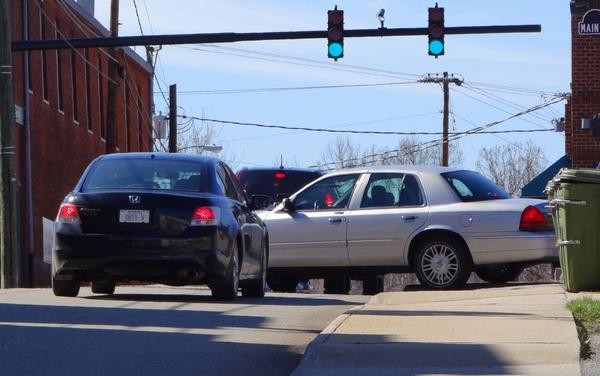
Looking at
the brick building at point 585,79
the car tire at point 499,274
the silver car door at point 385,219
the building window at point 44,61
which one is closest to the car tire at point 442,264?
the silver car door at point 385,219

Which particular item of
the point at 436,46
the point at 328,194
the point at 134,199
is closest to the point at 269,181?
the point at 436,46

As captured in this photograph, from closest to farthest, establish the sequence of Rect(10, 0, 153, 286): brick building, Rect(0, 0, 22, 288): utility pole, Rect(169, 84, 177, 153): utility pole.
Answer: Rect(0, 0, 22, 288): utility pole, Rect(10, 0, 153, 286): brick building, Rect(169, 84, 177, 153): utility pole

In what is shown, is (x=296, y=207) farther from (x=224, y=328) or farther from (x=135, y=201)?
(x=224, y=328)

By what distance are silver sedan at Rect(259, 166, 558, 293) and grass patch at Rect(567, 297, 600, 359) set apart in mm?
4014

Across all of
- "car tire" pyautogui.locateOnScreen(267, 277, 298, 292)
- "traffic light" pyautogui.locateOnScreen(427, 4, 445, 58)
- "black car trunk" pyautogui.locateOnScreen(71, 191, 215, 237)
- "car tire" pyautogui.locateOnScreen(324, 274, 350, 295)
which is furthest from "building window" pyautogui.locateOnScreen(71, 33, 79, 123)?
"black car trunk" pyautogui.locateOnScreen(71, 191, 215, 237)

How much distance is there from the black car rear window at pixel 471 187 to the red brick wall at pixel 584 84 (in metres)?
14.1

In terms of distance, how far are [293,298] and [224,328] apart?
4.37 m

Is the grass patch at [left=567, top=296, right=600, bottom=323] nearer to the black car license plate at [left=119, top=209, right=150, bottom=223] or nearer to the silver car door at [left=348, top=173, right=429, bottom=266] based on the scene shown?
the black car license plate at [left=119, top=209, right=150, bottom=223]

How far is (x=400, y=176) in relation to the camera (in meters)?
17.0

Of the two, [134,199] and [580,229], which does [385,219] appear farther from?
[134,199]

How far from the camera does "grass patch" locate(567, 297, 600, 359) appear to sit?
9087mm

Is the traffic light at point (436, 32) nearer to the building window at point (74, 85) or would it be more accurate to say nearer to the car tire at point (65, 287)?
the car tire at point (65, 287)

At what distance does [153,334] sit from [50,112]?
27.3m

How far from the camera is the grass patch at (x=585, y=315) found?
9087 mm
